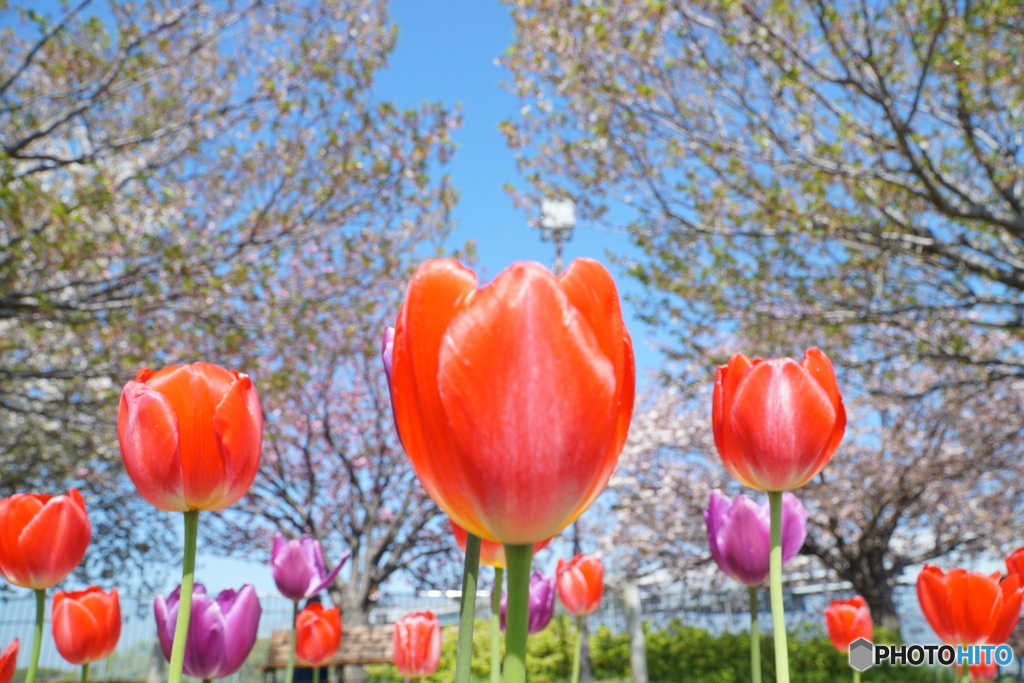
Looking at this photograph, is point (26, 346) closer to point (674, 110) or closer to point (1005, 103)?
point (674, 110)

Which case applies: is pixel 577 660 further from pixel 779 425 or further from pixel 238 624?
pixel 779 425

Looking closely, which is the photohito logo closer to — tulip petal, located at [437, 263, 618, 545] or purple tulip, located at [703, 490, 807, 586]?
purple tulip, located at [703, 490, 807, 586]

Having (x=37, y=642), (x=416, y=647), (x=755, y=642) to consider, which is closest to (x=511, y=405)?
(x=755, y=642)

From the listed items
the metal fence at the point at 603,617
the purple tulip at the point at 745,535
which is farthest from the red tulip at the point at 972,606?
the metal fence at the point at 603,617

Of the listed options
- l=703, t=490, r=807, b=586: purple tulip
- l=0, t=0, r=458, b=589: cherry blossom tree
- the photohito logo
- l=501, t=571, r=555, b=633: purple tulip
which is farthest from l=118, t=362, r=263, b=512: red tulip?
l=0, t=0, r=458, b=589: cherry blossom tree

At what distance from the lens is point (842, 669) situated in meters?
9.91

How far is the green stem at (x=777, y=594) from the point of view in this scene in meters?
0.85

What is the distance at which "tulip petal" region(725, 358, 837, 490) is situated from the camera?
949mm

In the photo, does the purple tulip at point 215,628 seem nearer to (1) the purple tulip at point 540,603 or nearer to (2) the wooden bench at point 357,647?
(1) the purple tulip at point 540,603

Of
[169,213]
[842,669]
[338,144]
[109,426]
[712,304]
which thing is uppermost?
[338,144]

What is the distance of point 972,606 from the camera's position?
141 centimetres

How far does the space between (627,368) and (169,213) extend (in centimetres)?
892

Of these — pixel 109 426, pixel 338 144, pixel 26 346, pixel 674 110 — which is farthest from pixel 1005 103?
pixel 26 346

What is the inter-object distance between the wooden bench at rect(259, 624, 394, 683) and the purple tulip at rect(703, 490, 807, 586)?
7.70 meters
